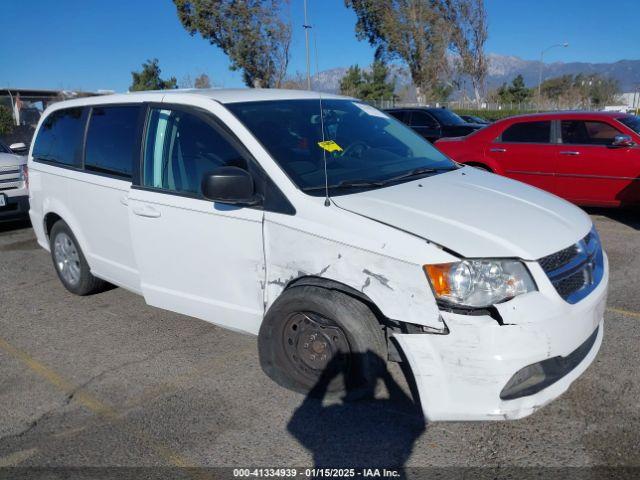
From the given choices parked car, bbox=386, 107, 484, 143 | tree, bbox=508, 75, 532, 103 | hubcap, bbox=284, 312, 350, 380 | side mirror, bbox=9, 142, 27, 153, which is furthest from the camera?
tree, bbox=508, 75, 532, 103

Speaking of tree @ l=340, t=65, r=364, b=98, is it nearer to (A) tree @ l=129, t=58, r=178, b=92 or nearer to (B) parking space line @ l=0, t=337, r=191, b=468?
(A) tree @ l=129, t=58, r=178, b=92

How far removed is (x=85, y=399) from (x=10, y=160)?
6.22 m

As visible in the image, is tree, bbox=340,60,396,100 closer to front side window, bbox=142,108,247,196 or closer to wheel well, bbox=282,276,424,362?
front side window, bbox=142,108,247,196

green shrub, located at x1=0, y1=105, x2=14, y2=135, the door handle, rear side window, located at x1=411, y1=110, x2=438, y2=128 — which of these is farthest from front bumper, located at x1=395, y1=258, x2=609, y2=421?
green shrub, located at x1=0, y1=105, x2=14, y2=135

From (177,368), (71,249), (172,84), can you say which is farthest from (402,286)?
(172,84)

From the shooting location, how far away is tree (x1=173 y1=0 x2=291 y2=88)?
31.5 metres

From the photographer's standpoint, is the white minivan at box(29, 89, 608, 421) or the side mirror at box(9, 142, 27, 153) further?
the side mirror at box(9, 142, 27, 153)

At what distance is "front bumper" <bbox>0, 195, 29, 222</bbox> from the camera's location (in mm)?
8047

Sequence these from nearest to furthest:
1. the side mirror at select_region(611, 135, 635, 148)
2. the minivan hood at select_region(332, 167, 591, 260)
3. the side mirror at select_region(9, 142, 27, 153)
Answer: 1. the minivan hood at select_region(332, 167, 591, 260)
2. the side mirror at select_region(611, 135, 635, 148)
3. the side mirror at select_region(9, 142, 27, 153)

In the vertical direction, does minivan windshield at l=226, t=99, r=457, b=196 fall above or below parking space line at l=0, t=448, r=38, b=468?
above

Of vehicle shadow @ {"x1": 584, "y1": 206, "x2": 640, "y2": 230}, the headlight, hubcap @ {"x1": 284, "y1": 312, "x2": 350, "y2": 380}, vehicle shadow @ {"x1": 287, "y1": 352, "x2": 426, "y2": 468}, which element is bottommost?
vehicle shadow @ {"x1": 287, "y1": 352, "x2": 426, "y2": 468}

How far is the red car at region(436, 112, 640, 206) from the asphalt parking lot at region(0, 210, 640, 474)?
3213 millimetres

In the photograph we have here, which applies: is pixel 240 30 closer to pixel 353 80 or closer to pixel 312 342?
pixel 353 80

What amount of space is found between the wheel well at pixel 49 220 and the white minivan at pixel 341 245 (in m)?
0.66
